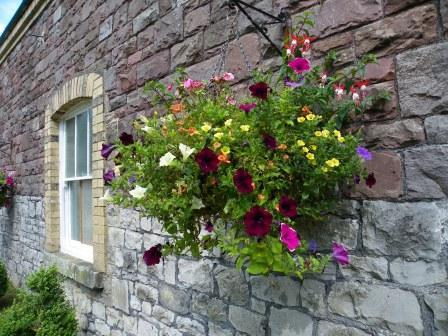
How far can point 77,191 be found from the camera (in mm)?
4855

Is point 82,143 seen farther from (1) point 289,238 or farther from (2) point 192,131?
(1) point 289,238

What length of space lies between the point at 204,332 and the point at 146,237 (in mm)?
942

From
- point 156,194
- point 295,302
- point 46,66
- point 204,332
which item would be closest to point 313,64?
point 156,194

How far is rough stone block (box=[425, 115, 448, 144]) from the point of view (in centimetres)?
160

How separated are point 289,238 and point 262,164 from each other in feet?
1.04

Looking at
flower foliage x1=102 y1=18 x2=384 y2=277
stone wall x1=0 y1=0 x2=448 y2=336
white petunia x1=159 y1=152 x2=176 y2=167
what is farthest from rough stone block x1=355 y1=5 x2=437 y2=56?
white petunia x1=159 y1=152 x2=176 y2=167

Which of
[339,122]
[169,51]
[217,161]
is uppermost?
[169,51]

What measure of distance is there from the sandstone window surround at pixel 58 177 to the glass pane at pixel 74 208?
0.76 ft

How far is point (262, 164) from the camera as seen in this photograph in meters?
1.62

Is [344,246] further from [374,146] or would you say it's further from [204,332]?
[204,332]

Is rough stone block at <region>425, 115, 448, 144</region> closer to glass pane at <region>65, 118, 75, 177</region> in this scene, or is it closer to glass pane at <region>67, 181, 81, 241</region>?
glass pane at <region>67, 181, 81, 241</region>

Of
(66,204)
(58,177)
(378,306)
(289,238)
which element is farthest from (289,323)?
(58,177)

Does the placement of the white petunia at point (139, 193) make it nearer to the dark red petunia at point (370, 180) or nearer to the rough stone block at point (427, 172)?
the dark red petunia at point (370, 180)

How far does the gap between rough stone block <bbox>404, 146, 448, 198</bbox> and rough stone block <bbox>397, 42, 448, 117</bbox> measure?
0.55 feet
